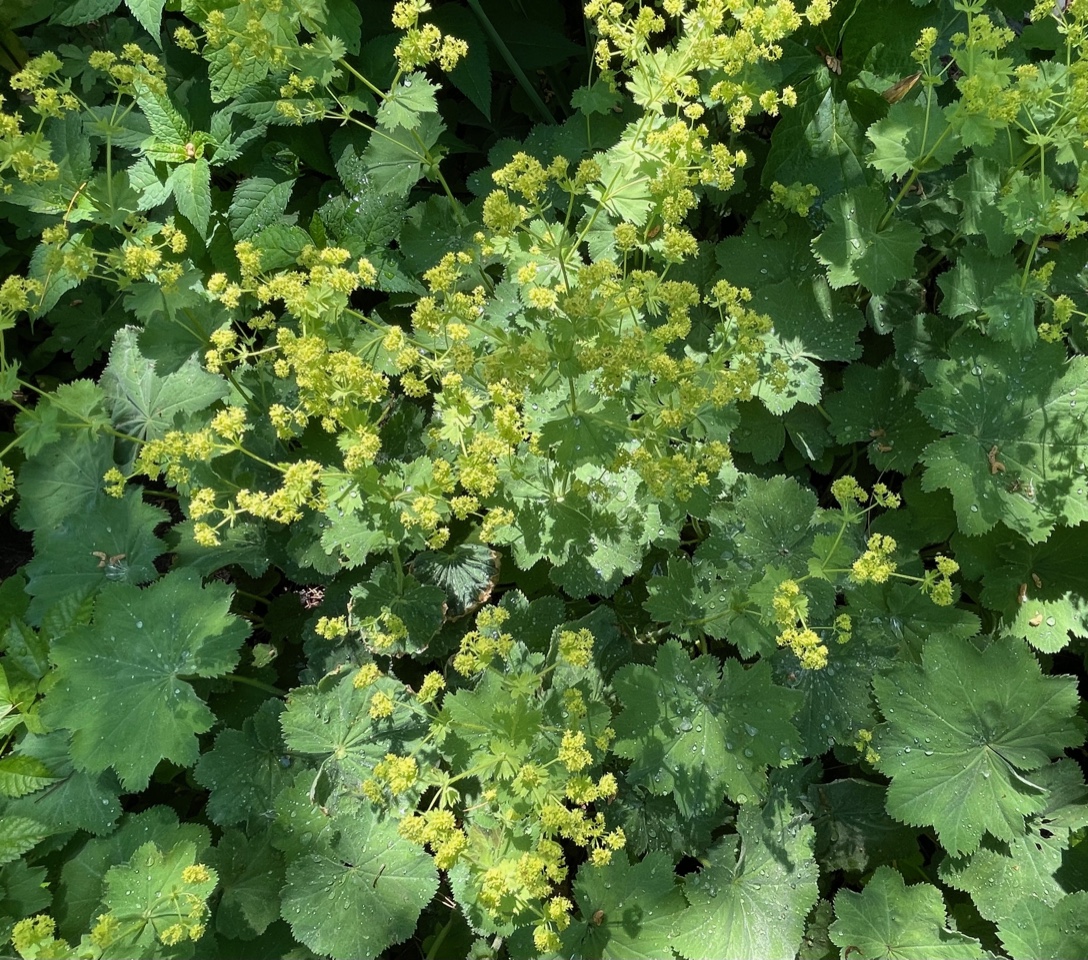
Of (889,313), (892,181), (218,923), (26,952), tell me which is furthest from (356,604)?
(892,181)

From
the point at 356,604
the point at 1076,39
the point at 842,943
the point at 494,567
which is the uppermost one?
the point at 1076,39

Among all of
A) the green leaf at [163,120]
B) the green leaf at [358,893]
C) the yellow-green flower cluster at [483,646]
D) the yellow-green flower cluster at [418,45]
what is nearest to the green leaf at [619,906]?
the green leaf at [358,893]

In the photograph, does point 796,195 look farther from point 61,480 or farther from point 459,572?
point 61,480

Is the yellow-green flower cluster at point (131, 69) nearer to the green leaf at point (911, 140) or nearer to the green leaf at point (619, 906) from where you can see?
the green leaf at point (911, 140)

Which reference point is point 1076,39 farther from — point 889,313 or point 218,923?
point 218,923

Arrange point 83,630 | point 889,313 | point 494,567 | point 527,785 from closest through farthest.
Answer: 1. point 527,785
2. point 83,630
3. point 494,567
4. point 889,313

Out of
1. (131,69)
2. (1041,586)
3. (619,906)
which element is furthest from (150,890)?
(1041,586)

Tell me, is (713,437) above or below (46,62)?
below
